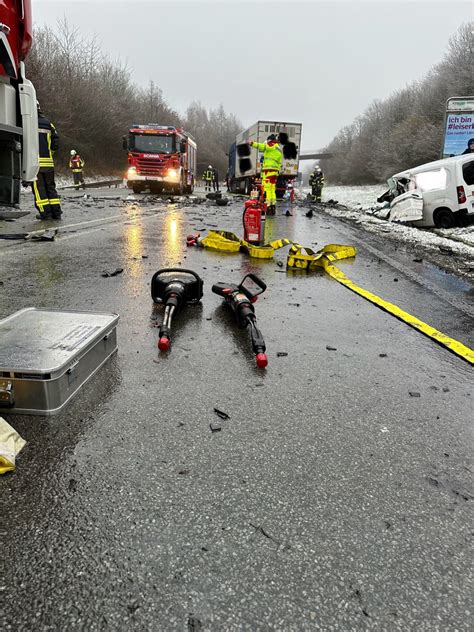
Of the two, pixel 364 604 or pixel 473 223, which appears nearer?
pixel 364 604

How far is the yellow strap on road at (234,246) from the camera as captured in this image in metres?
6.62

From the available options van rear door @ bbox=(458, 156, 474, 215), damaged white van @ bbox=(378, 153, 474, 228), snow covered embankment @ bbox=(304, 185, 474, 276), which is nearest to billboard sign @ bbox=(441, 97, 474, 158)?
damaged white van @ bbox=(378, 153, 474, 228)

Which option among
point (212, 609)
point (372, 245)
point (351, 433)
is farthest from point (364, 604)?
point (372, 245)

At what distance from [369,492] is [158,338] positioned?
192cm

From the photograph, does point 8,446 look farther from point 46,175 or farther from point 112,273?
point 46,175

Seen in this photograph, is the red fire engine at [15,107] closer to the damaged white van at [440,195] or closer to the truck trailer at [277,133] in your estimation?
the damaged white van at [440,195]

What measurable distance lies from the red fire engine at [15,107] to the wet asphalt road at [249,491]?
1.28 meters

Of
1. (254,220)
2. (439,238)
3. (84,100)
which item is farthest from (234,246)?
(84,100)

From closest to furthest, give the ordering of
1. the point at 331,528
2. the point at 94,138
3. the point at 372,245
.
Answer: the point at 331,528 < the point at 372,245 < the point at 94,138

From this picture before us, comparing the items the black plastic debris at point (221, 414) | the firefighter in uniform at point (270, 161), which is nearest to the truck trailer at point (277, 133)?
the firefighter in uniform at point (270, 161)

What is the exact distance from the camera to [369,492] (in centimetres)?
177

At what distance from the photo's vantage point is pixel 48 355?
2289 millimetres

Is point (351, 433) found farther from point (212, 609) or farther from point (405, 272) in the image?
point (405, 272)

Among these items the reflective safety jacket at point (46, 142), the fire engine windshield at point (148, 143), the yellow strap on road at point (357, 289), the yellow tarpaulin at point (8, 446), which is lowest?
the yellow tarpaulin at point (8, 446)
